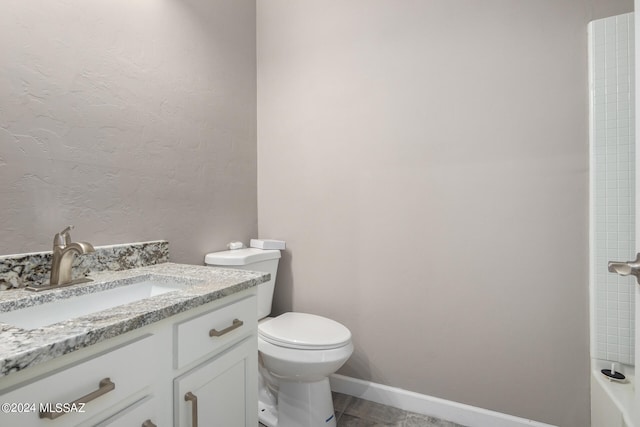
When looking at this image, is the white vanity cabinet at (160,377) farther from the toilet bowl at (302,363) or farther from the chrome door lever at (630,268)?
the chrome door lever at (630,268)

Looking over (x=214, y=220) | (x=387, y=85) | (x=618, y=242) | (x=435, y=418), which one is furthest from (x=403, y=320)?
(x=387, y=85)

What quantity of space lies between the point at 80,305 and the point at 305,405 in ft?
3.39

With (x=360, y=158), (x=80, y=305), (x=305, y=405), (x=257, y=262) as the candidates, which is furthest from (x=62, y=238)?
(x=360, y=158)

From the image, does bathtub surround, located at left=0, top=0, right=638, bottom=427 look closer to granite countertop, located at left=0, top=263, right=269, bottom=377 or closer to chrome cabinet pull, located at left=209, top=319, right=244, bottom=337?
granite countertop, located at left=0, top=263, right=269, bottom=377

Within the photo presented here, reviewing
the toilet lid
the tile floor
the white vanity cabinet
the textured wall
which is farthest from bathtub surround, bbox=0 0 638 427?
the white vanity cabinet

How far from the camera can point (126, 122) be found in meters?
1.31

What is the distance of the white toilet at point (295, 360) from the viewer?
1.40 meters

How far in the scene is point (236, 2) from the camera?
6.26 ft

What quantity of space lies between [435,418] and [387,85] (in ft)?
5.74

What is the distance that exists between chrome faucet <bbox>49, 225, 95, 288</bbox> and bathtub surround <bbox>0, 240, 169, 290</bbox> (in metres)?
0.06

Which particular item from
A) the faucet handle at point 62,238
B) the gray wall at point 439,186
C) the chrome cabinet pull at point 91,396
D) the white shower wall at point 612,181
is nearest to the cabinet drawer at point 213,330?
the chrome cabinet pull at point 91,396

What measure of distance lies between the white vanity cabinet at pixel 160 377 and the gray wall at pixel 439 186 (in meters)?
0.88

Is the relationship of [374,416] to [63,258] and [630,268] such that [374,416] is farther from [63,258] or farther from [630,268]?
[63,258]

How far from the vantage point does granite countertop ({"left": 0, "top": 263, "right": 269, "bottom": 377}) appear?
57 cm
